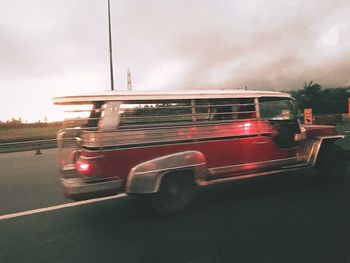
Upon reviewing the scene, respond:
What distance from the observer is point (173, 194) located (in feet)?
19.4

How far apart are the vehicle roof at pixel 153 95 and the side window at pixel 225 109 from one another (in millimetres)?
101

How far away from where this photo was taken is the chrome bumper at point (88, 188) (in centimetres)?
532

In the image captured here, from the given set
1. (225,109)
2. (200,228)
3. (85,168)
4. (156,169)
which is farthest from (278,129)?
(85,168)

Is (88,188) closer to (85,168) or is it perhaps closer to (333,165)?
(85,168)

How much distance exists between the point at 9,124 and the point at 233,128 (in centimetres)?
4564

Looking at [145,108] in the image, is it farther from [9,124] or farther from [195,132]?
[9,124]

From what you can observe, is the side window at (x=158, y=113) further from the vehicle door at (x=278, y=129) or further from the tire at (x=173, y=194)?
the vehicle door at (x=278, y=129)

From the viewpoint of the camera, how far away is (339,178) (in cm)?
792

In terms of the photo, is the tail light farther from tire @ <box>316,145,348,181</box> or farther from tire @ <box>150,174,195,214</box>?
tire @ <box>316,145,348,181</box>

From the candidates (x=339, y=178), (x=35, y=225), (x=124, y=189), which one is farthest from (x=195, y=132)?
(x=339, y=178)

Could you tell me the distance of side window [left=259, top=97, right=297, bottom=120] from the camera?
7109 millimetres

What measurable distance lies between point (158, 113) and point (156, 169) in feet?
3.26

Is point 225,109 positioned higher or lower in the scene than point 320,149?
higher

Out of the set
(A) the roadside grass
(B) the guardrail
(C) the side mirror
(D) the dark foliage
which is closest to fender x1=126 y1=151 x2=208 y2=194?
(C) the side mirror
